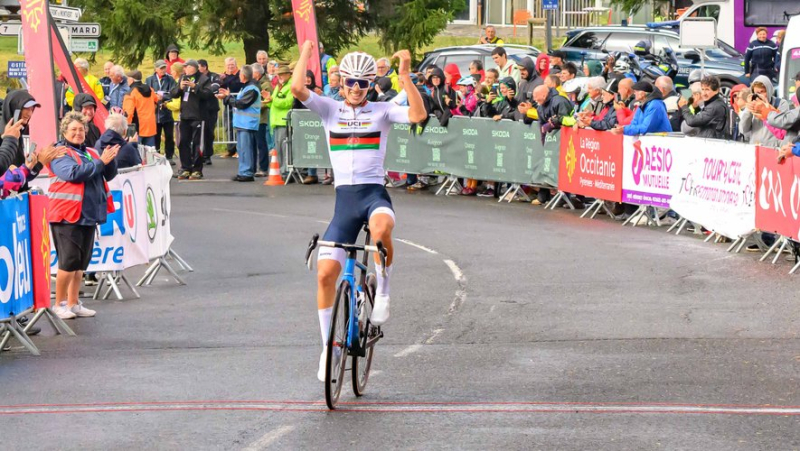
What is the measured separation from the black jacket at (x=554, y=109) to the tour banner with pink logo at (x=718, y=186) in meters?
3.26

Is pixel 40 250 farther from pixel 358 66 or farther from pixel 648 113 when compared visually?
pixel 648 113

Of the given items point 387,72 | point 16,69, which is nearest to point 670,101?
point 387,72

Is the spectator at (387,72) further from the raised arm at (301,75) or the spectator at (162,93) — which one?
the raised arm at (301,75)

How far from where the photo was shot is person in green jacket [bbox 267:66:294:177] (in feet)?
87.4

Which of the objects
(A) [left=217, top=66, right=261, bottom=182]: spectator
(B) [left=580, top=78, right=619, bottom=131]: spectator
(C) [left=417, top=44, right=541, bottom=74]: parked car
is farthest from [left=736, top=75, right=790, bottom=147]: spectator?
(C) [left=417, top=44, right=541, bottom=74]: parked car

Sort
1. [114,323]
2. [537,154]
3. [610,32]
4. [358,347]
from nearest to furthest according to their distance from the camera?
1. [358,347]
2. [114,323]
3. [537,154]
4. [610,32]

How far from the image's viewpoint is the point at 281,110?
27.1m

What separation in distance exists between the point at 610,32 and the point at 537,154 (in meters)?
13.4

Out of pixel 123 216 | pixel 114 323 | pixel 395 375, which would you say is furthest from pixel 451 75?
pixel 395 375

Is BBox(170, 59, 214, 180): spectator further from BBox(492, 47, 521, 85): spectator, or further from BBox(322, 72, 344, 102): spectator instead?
BBox(492, 47, 521, 85): spectator

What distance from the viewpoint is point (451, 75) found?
1080 inches

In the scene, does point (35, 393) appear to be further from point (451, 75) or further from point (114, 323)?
point (451, 75)

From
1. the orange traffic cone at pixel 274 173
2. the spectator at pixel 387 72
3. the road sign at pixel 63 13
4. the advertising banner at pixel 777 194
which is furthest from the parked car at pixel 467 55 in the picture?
the advertising banner at pixel 777 194

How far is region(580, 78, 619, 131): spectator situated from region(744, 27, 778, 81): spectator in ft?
30.3
